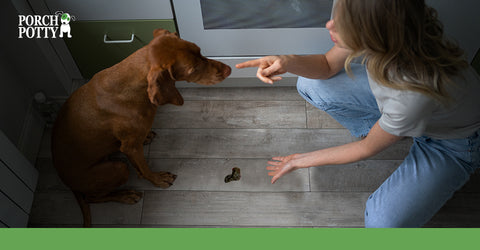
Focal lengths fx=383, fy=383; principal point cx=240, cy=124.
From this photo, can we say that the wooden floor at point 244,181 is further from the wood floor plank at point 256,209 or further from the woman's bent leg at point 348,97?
the woman's bent leg at point 348,97

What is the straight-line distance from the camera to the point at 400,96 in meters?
1.13

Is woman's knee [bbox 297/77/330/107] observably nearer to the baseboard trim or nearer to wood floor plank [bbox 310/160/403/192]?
wood floor plank [bbox 310/160/403/192]

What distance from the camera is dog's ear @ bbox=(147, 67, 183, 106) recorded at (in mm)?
1344

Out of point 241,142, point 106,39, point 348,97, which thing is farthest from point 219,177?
point 106,39

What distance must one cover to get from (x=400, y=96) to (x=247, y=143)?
3.26ft

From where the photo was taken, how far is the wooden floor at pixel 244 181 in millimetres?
1823

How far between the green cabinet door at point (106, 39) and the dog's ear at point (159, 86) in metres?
0.45

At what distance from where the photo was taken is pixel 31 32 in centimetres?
173

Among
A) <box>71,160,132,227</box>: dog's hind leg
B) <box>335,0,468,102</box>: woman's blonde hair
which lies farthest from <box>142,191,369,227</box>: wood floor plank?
<box>335,0,468,102</box>: woman's blonde hair

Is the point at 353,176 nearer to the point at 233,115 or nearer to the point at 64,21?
the point at 233,115

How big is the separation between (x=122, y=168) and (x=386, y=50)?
1.21 metres

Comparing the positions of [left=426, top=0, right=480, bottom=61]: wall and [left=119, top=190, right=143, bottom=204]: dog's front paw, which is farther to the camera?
[left=119, top=190, right=143, bottom=204]: dog's front paw

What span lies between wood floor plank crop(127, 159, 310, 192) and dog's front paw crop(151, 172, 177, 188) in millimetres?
30

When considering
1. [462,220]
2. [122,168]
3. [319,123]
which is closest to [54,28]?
[122,168]
